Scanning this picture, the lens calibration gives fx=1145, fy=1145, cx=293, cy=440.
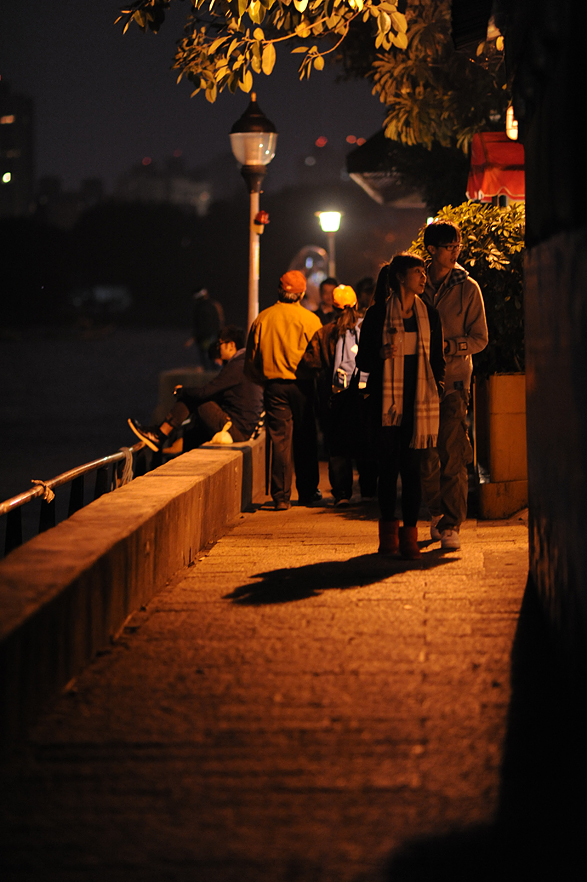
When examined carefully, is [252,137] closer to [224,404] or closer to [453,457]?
[224,404]

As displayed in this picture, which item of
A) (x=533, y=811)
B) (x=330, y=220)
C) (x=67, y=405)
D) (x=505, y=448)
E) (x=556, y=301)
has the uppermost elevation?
(x=330, y=220)

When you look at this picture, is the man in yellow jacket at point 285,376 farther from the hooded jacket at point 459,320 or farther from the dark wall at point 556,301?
the dark wall at point 556,301

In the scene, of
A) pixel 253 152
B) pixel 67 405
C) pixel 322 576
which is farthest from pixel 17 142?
pixel 322 576

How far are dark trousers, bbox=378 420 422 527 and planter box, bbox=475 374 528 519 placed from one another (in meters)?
2.14

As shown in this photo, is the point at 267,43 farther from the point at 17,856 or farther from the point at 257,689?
the point at 17,856

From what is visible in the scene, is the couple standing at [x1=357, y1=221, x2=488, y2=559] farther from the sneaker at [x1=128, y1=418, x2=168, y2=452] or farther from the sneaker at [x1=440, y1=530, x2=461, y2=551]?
the sneaker at [x1=128, y1=418, x2=168, y2=452]

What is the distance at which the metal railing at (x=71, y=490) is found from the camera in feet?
23.2

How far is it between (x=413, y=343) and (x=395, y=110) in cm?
771

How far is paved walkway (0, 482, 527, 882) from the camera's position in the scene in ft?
9.93

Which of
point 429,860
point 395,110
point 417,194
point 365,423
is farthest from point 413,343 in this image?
point 417,194

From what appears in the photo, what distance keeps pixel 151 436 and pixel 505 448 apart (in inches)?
148

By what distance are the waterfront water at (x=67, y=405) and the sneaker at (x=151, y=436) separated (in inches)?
157

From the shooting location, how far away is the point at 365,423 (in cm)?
636

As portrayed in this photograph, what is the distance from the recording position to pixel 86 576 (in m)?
4.45
